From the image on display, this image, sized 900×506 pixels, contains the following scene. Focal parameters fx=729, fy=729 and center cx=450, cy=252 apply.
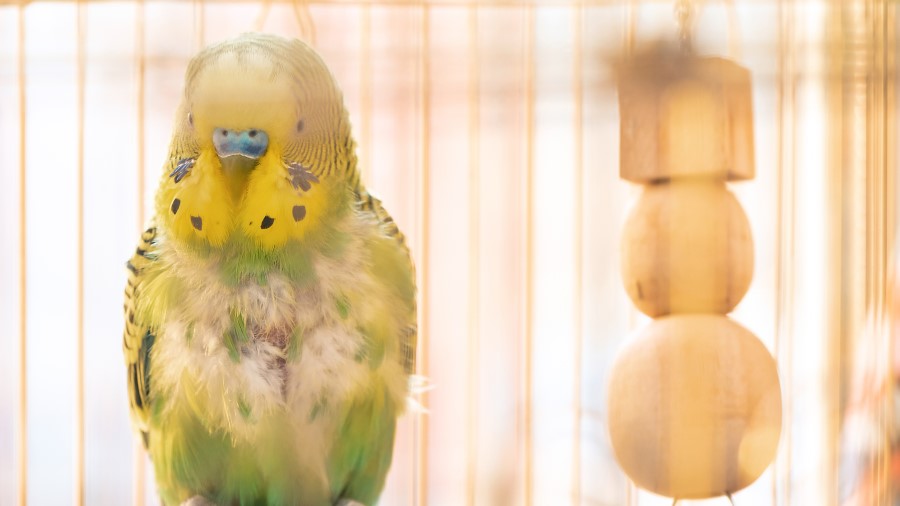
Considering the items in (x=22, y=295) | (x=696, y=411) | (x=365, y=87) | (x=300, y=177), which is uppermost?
(x=365, y=87)

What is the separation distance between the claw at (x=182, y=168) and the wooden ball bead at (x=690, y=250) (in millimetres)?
405

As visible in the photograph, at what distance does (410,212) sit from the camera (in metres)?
0.79

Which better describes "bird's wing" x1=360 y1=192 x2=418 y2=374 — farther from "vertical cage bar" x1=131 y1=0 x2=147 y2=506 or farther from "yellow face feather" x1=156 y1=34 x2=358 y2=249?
"vertical cage bar" x1=131 y1=0 x2=147 y2=506

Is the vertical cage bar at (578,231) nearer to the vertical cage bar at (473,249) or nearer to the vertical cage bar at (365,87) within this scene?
the vertical cage bar at (473,249)

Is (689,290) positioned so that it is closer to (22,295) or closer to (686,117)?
(686,117)

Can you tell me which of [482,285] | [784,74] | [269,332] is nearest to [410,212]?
[482,285]

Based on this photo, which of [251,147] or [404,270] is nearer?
[251,147]

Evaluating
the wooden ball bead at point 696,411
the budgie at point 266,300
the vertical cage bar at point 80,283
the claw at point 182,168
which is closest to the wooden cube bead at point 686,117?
the wooden ball bead at point 696,411

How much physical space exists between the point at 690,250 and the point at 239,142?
41 cm

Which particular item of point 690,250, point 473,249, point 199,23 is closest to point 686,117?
point 690,250

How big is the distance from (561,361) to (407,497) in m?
0.23

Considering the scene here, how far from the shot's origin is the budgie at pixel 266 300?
1.95 ft

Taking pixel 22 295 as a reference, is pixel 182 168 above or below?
above

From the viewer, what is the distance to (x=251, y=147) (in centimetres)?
58
